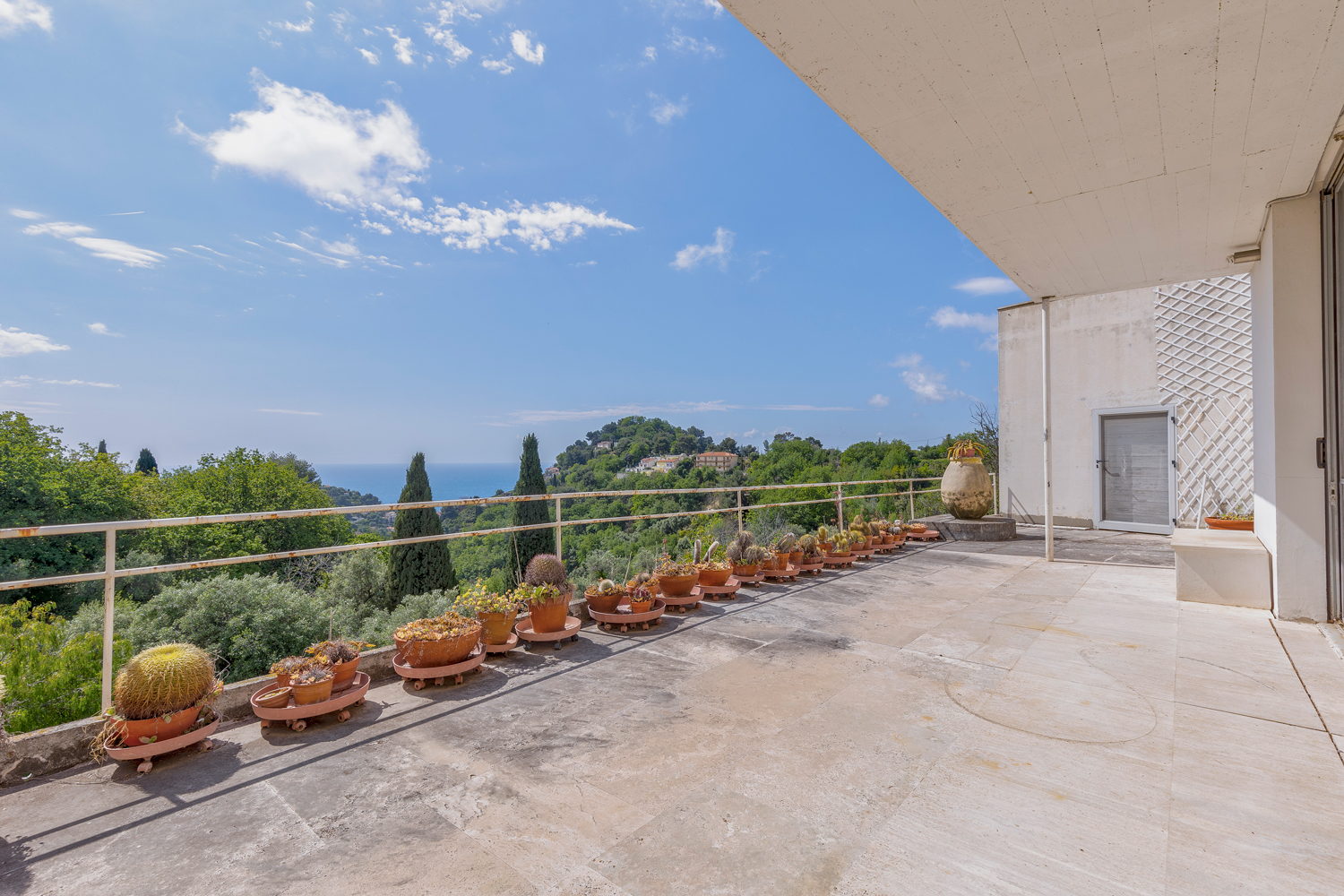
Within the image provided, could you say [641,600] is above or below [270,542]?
above

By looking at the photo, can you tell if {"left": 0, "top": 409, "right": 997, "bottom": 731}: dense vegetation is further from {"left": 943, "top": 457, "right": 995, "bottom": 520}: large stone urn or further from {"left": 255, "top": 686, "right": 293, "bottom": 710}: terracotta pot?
{"left": 943, "top": 457, "right": 995, "bottom": 520}: large stone urn

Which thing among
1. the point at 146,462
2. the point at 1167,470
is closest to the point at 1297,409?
the point at 1167,470

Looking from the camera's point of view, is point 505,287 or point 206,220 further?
point 505,287

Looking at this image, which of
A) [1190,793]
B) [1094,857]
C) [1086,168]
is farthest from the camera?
[1086,168]

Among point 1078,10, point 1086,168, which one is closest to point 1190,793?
point 1078,10

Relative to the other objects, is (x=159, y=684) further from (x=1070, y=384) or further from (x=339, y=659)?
(x=1070, y=384)

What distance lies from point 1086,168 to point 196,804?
4.64m

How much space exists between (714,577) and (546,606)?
1534 millimetres

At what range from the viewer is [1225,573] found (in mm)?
→ 3738

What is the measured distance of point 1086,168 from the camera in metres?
2.98

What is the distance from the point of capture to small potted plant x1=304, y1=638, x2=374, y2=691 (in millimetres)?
2365

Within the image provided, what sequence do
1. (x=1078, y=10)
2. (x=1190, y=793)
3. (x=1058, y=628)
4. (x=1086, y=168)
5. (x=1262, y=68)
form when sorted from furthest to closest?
(x=1058, y=628), (x=1086, y=168), (x=1262, y=68), (x=1078, y=10), (x=1190, y=793)

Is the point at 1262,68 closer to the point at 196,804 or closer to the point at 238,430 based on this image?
the point at 196,804

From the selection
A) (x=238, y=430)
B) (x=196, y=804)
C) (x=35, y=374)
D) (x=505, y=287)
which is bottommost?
(x=196, y=804)
